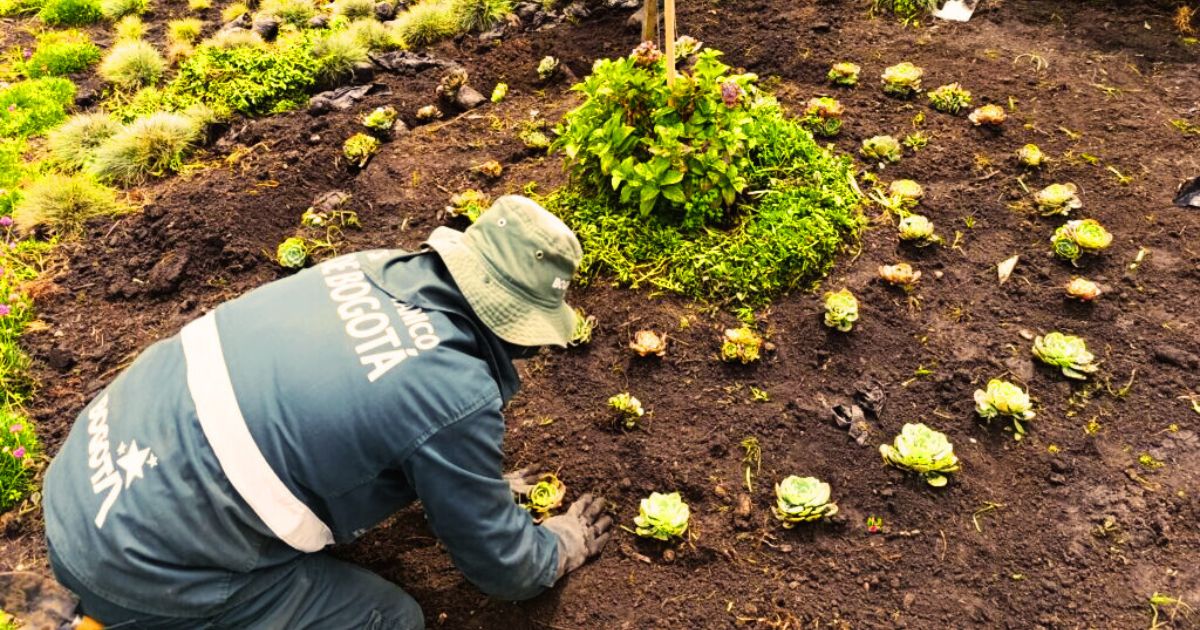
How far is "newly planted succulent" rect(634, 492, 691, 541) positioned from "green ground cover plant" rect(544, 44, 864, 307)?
1.09 meters

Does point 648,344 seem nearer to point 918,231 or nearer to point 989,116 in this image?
point 918,231

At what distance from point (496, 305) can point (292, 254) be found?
2257mm

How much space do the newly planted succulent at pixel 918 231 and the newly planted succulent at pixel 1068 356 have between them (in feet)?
2.33

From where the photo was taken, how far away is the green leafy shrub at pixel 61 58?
19.7 ft

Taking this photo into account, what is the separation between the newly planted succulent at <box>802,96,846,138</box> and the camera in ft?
13.6

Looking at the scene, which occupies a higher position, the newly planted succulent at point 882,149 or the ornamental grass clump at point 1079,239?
the newly planted succulent at point 882,149

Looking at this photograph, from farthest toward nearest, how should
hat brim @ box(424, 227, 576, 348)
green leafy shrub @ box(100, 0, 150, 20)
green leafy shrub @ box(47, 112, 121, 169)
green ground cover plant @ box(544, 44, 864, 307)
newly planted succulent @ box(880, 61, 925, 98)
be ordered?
1. green leafy shrub @ box(100, 0, 150, 20)
2. green leafy shrub @ box(47, 112, 121, 169)
3. newly planted succulent @ box(880, 61, 925, 98)
4. green ground cover plant @ box(544, 44, 864, 307)
5. hat brim @ box(424, 227, 576, 348)

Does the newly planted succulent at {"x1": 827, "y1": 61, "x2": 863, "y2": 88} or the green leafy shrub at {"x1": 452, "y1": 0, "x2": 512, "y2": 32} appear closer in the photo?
the newly planted succulent at {"x1": 827, "y1": 61, "x2": 863, "y2": 88}

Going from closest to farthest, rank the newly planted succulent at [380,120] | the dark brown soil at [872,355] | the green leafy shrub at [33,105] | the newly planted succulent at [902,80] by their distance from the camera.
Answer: the dark brown soil at [872,355] → the newly planted succulent at [902,80] → the newly planted succulent at [380,120] → the green leafy shrub at [33,105]

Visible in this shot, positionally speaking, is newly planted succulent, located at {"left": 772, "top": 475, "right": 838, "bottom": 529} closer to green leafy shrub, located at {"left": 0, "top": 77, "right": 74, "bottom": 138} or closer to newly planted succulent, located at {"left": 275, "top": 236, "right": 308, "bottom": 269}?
newly planted succulent, located at {"left": 275, "top": 236, "right": 308, "bottom": 269}

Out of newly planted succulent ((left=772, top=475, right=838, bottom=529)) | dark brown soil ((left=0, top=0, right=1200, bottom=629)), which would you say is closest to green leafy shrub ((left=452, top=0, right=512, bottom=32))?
dark brown soil ((left=0, top=0, right=1200, bottom=629))

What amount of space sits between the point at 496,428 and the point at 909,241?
8.07ft

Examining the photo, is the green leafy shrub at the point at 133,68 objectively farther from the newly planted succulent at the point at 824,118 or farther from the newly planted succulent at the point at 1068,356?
the newly planted succulent at the point at 1068,356

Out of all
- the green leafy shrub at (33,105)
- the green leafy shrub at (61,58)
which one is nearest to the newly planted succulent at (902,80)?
the green leafy shrub at (33,105)
